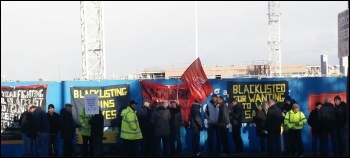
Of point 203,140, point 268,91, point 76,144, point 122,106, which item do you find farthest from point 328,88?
point 76,144

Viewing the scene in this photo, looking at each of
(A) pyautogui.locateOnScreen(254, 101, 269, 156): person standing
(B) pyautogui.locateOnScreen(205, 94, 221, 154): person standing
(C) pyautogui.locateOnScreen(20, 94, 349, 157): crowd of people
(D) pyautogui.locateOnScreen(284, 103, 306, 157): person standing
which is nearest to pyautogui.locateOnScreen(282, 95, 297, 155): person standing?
(C) pyautogui.locateOnScreen(20, 94, 349, 157): crowd of people

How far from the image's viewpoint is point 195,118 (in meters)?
17.8

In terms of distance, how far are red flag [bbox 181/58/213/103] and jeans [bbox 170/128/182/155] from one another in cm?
122

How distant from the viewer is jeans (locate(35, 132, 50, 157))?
55.3 feet

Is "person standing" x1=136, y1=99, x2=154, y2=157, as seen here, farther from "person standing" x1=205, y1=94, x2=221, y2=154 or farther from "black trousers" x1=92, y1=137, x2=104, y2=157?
"person standing" x1=205, y1=94, x2=221, y2=154

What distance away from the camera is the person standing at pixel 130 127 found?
16.6m

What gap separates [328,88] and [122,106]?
6.70 meters

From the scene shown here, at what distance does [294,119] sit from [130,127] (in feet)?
15.4

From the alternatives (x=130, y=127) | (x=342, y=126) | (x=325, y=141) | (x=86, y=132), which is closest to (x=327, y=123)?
(x=342, y=126)

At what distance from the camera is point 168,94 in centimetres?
1855

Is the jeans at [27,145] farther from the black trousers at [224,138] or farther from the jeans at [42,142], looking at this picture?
the black trousers at [224,138]

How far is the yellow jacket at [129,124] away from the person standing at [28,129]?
2.53 m

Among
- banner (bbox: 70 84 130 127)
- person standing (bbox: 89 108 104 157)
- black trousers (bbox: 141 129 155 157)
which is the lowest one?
black trousers (bbox: 141 129 155 157)

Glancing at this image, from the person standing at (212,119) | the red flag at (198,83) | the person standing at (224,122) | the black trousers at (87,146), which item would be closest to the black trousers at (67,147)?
the black trousers at (87,146)
